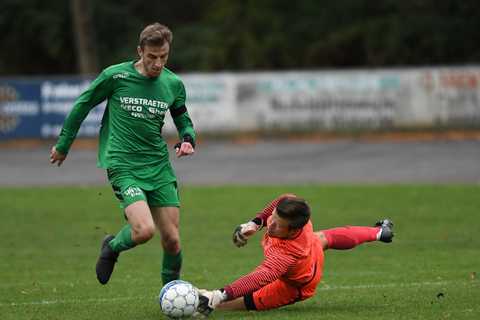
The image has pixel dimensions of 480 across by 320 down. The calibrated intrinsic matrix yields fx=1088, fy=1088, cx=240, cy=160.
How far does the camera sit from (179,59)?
4072cm

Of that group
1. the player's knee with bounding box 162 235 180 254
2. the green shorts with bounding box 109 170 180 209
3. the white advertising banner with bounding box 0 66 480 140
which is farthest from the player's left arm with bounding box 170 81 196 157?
the white advertising banner with bounding box 0 66 480 140

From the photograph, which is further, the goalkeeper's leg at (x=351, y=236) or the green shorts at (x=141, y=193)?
the goalkeeper's leg at (x=351, y=236)

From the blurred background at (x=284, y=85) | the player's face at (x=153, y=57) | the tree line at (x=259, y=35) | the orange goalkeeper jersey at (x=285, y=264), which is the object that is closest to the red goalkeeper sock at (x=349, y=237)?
the orange goalkeeper jersey at (x=285, y=264)

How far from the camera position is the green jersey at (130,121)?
8.91 m

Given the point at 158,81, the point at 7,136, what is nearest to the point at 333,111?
the point at 7,136

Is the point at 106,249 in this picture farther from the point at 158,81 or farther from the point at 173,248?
the point at 158,81

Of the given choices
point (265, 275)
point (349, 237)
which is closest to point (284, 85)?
point (349, 237)

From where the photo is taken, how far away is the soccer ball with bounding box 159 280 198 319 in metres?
8.02

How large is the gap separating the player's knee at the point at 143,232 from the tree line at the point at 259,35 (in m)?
A: 29.2

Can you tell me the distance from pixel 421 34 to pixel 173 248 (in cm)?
2970

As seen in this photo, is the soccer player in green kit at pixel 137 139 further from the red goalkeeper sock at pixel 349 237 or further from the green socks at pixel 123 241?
the red goalkeeper sock at pixel 349 237

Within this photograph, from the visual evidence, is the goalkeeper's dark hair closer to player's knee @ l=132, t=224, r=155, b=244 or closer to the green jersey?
player's knee @ l=132, t=224, r=155, b=244

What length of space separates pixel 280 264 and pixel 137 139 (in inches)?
62.5

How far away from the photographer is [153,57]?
8.80 m
